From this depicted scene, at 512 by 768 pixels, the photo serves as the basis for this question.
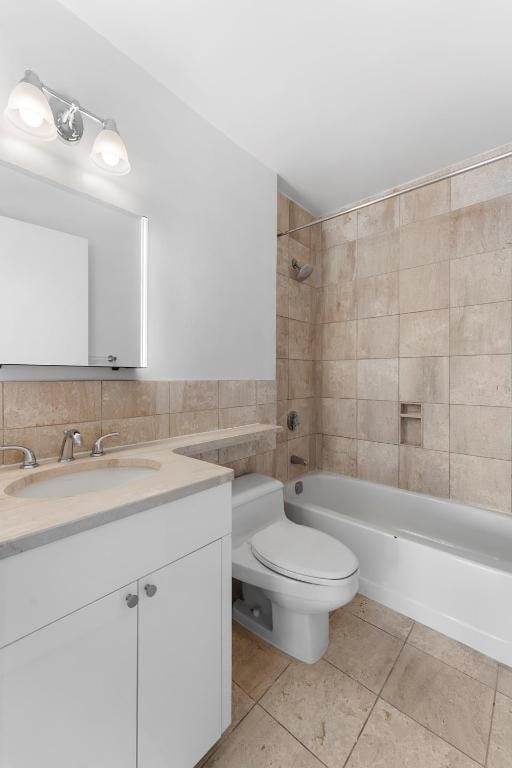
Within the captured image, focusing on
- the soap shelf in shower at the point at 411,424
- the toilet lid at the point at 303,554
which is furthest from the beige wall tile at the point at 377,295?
the toilet lid at the point at 303,554

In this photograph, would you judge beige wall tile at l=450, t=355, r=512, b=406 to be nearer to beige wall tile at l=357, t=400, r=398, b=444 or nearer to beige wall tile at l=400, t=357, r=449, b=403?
beige wall tile at l=400, t=357, r=449, b=403

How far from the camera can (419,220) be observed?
2.23m

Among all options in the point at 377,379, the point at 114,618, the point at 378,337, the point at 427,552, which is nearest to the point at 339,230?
the point at 378,337

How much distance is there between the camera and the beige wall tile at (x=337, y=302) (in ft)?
8.30

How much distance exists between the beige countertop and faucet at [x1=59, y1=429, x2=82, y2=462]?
0.04m

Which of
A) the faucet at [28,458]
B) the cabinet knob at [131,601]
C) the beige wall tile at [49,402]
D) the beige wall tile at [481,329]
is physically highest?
the beige wall tile at [481,329]

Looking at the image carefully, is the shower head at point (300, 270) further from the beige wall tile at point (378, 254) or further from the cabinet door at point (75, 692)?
the cabinet door at point (75, 692)

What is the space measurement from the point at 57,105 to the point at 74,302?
661 mm

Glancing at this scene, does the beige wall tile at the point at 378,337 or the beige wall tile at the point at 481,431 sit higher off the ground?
the beige wall tile at the point at 378,337

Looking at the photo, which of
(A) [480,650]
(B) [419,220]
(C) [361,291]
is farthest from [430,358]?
(A) [480,650]

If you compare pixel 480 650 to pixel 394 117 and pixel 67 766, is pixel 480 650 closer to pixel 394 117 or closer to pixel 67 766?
pixel 67 766

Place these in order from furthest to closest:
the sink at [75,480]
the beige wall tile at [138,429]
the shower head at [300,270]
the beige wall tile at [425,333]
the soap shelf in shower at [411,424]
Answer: the shower head at [300,270] < the soap shelf in shower at [411,424] < the beige wall tile at [425,333] < the beige wall tile at [138,429] < the sink at [75,480]

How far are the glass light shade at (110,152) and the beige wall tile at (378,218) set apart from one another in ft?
5.37

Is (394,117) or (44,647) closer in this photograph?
(44,647)
